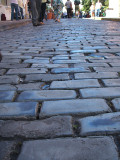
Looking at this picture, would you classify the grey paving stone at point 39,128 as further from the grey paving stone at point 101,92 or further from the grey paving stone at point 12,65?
the grey paving stone at point 12,65

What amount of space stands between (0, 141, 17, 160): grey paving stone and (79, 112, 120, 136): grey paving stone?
1.21ft

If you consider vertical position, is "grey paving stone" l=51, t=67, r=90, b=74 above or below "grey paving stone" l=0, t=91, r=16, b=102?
above

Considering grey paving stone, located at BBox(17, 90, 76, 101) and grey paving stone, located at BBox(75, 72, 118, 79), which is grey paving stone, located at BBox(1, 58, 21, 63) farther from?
grey paving stone, located at BBox(17, 90, 76, 101)

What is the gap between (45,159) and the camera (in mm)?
919

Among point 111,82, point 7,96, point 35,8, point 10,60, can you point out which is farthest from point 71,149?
point 35,8

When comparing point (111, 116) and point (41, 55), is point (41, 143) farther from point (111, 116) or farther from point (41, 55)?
point (41, 55)

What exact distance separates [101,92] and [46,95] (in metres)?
0.45

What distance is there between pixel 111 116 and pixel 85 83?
65cm

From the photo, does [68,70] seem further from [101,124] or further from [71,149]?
[71,149]

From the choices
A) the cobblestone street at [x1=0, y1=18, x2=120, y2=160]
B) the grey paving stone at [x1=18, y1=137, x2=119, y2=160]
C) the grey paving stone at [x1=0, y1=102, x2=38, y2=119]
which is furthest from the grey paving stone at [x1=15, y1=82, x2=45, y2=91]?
the grey paving stone at [x1=18, y1=137, x2=119, y2=160]

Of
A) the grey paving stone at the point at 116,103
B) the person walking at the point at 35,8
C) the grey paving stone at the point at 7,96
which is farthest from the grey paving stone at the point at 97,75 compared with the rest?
the person walking at the point at 35,8

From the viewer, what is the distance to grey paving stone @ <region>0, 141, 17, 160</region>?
948 millimetres

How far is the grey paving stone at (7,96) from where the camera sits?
1.58 meters

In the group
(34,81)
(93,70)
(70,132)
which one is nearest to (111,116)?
(70,132)
